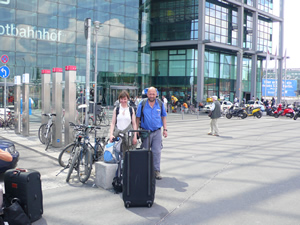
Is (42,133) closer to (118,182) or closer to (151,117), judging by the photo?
(151,117)

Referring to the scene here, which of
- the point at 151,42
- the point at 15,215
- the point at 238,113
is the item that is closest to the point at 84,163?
the point at 15,215

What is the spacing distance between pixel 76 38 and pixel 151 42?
13.6m

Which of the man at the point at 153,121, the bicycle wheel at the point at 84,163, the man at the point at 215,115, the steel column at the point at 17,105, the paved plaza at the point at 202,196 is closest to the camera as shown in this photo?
the paved plaza at the point at 202,196

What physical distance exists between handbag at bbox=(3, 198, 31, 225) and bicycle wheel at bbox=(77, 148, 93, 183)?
7.73 ft

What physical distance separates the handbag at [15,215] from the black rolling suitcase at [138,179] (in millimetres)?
1484

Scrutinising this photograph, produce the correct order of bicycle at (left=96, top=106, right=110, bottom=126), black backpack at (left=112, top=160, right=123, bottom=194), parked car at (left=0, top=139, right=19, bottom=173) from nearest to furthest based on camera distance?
black backpack at (left=112, top=160, right=123, bottom=194) → parked car at (left=0, top=139, right=19, bottom=173) → bicycle at (left=96, top=106, right=110, bottom=126)

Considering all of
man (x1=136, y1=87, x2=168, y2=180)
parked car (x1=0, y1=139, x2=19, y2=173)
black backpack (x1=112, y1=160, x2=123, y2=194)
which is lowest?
black backpack (x1=112, y1=160, x2=123, y2=194)

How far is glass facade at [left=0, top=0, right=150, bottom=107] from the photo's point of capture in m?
28.5

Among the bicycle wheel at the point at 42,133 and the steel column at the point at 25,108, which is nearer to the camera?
the bicycle wheel at the point at 42,133

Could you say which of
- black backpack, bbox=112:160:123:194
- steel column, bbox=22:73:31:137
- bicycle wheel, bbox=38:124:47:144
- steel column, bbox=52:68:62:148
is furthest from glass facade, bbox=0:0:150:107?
black backpack, bbox=112:160:123:194

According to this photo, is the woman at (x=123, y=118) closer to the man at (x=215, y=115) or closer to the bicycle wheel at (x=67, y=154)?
the bicycle wheel at (x=67, y=154)

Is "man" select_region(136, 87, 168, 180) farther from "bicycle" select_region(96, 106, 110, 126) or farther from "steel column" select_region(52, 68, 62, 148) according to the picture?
"bicycle" select_region(96, 106, 110, 126)

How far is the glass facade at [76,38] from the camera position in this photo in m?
28.5

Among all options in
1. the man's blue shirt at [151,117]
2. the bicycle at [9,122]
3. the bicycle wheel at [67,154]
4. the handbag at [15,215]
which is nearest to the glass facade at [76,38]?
the bicycle at [9,122]
